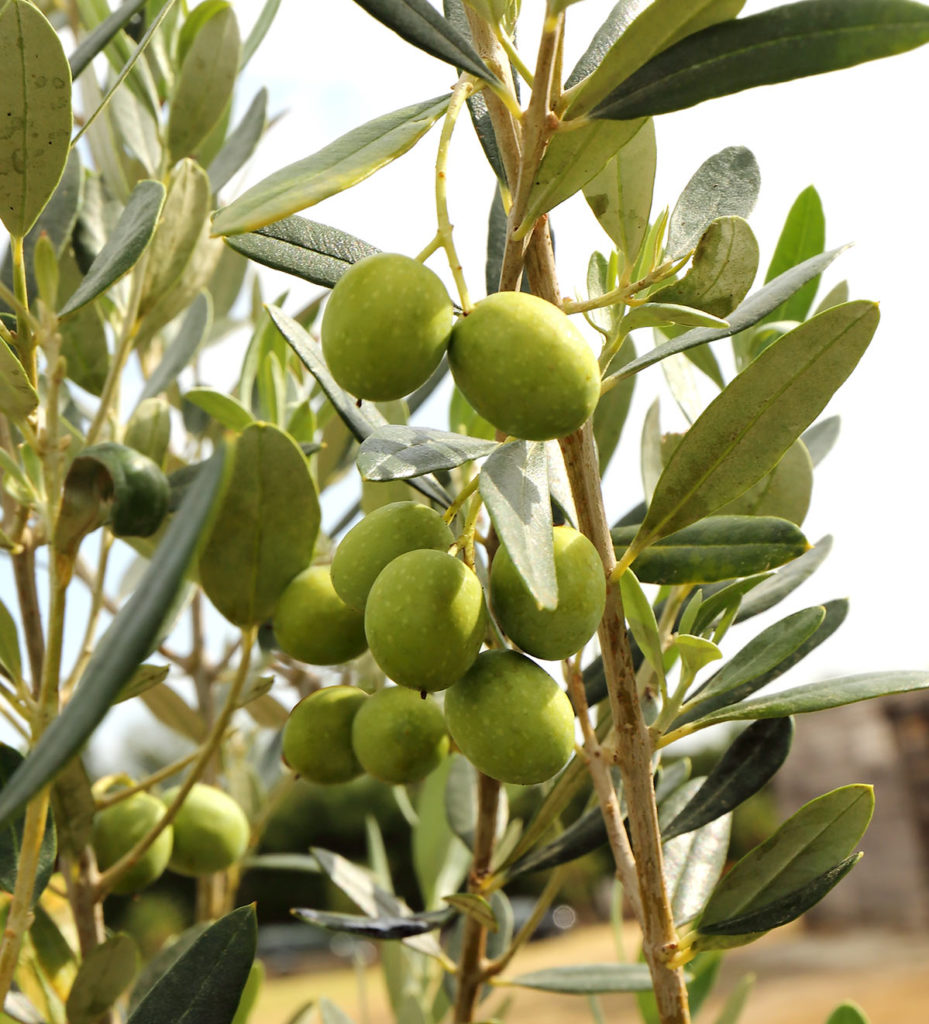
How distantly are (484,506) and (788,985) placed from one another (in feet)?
39.8

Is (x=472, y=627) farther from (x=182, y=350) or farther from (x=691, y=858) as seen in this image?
(x=182, y=350)

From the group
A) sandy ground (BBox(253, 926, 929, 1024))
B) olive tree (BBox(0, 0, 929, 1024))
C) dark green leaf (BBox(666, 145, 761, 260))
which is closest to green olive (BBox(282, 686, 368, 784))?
olive tree (BBox(0, 0, 929, 1024))

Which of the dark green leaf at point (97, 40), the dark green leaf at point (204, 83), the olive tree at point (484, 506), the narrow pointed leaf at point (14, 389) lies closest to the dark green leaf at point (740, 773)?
the olive tree at point (484, 506)

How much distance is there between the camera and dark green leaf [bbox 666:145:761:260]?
556 mm

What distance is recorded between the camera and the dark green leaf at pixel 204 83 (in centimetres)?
90

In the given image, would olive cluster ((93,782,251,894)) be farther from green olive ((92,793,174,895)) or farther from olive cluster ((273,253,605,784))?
olive cluster ((273,253,605,784))

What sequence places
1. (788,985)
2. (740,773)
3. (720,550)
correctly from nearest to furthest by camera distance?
(720,550), (740,773), (788,985)

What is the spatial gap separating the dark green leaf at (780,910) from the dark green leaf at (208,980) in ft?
0.80

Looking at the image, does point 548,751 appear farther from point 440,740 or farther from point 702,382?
point 702,382

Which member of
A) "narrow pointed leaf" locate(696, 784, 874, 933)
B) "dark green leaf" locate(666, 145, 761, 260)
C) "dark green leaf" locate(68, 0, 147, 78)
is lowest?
"narrow pointed leaf" locate(696, 784, 874, 933)

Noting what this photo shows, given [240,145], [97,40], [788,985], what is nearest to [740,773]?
[97,40]

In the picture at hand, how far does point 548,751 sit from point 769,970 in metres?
12.8

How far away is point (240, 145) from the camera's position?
0.95 metres

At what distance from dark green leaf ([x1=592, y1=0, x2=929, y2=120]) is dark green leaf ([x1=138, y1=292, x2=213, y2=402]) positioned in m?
0.52
